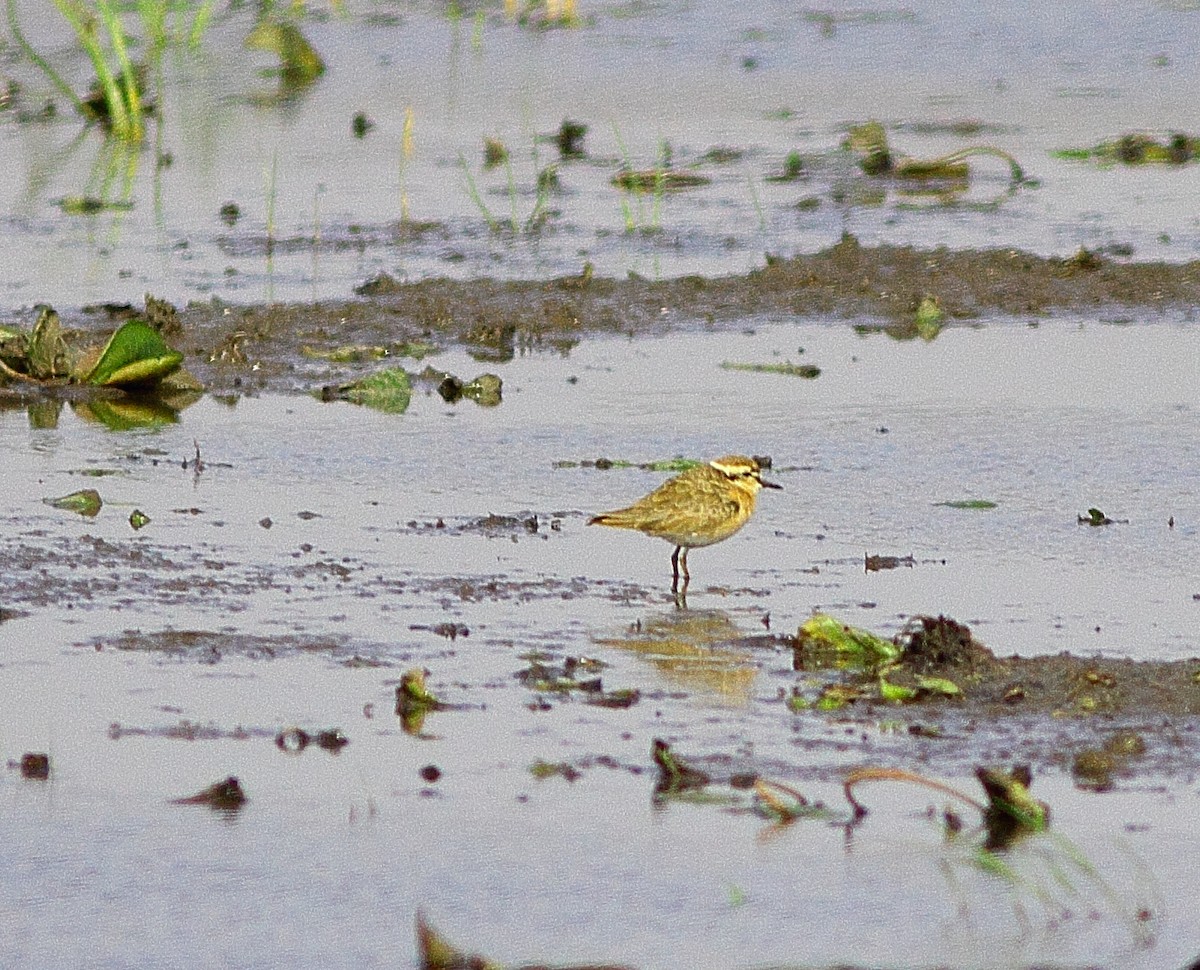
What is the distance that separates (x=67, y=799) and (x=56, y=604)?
5.72ft

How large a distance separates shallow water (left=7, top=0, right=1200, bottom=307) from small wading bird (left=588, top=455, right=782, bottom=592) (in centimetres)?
470

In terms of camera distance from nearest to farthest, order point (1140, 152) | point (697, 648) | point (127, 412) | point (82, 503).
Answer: point (697, 648)
point (82, 503)
point (127, 412)
point (1140, 152)

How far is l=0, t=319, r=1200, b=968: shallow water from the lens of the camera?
5164 mm

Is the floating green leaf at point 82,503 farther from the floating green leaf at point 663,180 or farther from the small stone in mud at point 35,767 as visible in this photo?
the floating green leaf at point 663,180

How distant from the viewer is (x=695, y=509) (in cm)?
816

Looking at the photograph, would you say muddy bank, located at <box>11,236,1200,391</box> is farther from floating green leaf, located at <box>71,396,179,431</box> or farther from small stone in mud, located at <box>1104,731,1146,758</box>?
small stone in mud, located at <box>1104,731,1146,758</box>

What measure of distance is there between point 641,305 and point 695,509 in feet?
14.5

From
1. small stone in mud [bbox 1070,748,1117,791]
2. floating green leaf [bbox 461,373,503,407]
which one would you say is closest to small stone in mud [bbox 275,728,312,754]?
small stone in mud [bbox 1070,748,1117,791]

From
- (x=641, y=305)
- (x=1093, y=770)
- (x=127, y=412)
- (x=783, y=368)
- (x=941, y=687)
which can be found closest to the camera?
(x=1093, y=770)

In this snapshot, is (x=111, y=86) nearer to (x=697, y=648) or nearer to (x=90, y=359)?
(x=90, y=359)

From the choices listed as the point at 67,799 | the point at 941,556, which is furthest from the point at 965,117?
the point at 67,799

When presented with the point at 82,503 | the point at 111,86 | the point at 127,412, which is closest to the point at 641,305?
the point at 127,412

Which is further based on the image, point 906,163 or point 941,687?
point 906,163

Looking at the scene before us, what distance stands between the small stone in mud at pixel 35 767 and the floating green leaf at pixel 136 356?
476cm
